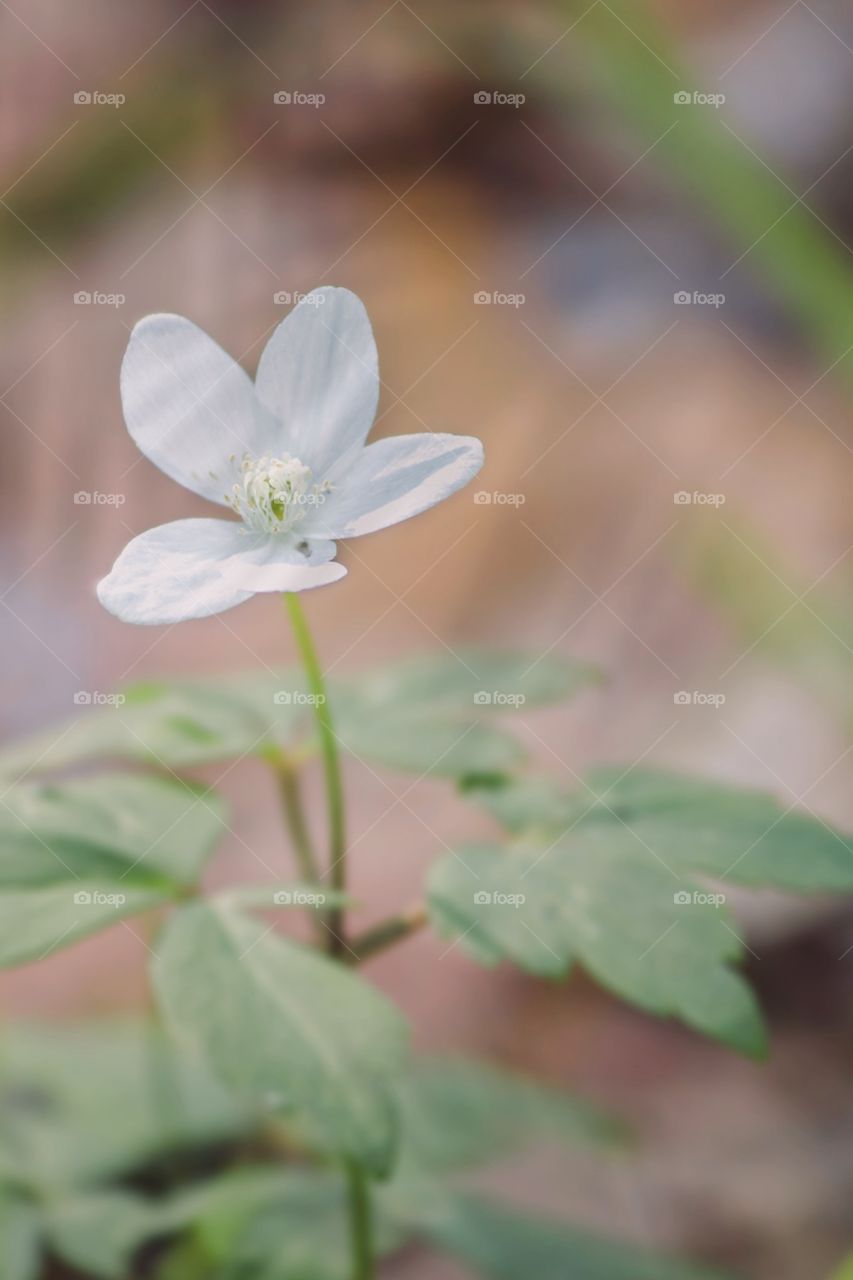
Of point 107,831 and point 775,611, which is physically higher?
point 107,831

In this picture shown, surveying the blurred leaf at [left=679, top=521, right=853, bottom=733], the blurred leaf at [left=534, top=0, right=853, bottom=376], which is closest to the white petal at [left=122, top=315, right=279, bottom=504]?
the blurred leaf at [left=534, top=0, right=853, bottom=376]

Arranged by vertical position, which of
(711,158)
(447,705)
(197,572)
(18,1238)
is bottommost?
(18,1238)

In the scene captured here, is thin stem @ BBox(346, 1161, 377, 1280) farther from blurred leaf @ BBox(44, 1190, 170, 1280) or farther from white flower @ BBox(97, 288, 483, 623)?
white flower @ BBox(97, 288, 483, 623)

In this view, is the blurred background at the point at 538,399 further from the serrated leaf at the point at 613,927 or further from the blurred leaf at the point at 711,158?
the serrated leaf at the point at 613,927

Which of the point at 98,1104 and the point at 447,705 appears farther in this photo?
the point at 98,1104

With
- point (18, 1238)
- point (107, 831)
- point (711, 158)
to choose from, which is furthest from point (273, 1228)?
point (711, 158)

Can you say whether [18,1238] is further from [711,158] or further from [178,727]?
[711,158]

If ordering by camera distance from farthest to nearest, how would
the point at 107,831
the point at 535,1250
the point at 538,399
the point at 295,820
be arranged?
the point at 538,399
the point at 535,1250
the point at 295,820
the point at 107,831

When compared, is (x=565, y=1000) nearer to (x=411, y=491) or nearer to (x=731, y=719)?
(x=731, y=719)
